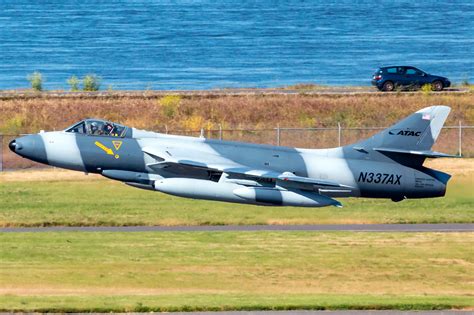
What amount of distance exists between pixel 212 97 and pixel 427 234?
38567 millimetres

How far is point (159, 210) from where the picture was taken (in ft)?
197

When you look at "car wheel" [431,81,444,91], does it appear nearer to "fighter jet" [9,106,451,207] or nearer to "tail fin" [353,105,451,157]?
"fighter jet" [9,106,451,207]

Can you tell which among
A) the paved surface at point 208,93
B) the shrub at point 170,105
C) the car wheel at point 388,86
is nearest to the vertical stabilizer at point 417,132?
the shrub at point 170,105

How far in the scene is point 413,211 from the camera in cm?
6091

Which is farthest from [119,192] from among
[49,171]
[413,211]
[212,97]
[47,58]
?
[47,58]


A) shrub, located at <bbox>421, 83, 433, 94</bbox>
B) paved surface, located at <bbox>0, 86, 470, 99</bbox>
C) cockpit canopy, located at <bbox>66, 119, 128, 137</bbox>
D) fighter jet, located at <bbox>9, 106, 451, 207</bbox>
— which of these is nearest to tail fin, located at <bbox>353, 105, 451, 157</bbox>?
fighter jet, located at <bbox>9, 106, 451, 207</bbox>

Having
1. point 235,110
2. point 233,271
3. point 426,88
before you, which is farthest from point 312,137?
point 233,271

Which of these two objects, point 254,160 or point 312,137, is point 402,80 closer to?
point 312,137

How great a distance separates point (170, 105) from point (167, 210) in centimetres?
2890

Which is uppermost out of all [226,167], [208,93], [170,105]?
[208,93]

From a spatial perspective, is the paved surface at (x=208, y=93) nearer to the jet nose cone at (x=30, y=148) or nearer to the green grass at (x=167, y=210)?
the green grass at (x=167, y=210)

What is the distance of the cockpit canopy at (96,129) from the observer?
140 feet

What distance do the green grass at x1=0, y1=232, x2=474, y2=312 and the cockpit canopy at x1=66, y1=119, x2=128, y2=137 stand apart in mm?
5240

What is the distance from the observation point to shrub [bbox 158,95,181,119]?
87.5 m
